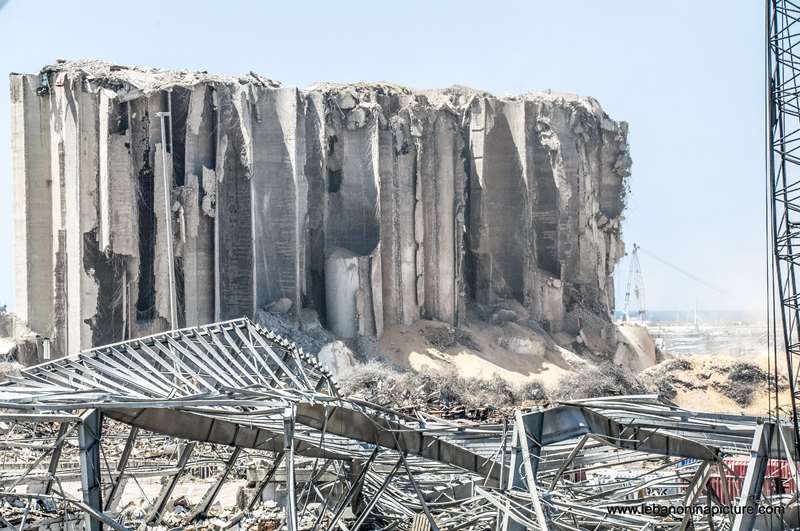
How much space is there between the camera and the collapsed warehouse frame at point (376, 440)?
2289 cm

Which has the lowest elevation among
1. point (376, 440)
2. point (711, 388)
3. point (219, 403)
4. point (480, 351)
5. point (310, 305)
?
point (711, 388)

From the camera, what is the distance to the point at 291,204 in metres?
55.8

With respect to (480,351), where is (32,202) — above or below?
above

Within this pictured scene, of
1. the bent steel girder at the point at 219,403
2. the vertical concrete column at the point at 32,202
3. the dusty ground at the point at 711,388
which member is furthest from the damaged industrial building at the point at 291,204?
the bent steel girder at the point at 219,403

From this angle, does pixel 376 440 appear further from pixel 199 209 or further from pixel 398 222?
pixel 398 222

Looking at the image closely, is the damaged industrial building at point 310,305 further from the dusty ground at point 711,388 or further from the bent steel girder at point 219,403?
the dusty ground at point 711,388

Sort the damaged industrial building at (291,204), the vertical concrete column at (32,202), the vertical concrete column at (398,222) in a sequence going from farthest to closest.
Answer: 1. the vertical concrete column at (398,222)
2. the vertical concrete column at (32,202)
3. the damaged industrial building at (291,204)

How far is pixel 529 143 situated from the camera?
66.1m

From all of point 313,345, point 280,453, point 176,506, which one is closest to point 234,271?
point 313,345

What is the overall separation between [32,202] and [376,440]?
30.8 metres

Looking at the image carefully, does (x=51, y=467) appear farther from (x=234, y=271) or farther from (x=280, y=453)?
(x=234, y=271)

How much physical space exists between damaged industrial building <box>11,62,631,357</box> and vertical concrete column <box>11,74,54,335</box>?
2.9 inches

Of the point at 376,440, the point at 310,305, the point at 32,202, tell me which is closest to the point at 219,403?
the point at 376,440

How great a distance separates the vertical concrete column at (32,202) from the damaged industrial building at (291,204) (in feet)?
0.24
